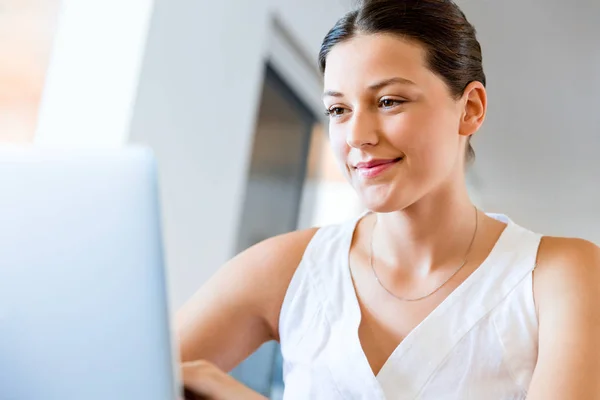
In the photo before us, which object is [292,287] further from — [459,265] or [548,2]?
[548,2]

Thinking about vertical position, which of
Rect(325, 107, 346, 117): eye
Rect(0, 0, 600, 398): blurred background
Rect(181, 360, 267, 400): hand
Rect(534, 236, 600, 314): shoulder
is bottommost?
Rect(181, 360, 267, 400): hand

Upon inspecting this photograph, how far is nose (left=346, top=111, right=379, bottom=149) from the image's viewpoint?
3.57ft

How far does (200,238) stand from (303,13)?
4.84 feet

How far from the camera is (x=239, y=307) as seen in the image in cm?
120

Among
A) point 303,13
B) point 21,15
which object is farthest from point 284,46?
point 21,15

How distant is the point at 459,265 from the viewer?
120 cm

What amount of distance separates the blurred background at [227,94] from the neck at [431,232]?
0.38 metres

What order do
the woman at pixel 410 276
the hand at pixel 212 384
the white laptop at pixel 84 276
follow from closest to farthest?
1. the white laptop at pixel 84 276
2. the hand at pixel 212 384
3. the woman at pixel 410 276

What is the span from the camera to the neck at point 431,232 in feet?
3.93

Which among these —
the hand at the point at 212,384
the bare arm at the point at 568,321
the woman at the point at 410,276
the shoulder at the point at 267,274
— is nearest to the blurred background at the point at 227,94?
the woman at the point at 410,276

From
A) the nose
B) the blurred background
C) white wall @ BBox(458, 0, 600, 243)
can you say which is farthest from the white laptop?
white wall @ BBox(458, 0, 600, 243)

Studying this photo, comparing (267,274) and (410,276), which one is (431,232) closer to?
(410,276)

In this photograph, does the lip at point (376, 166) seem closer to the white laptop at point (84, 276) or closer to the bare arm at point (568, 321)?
the bare arm at point (568, 321)

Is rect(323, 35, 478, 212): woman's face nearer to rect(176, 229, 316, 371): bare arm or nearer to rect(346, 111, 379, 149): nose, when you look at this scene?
rect(346, 111, 379, 149): nose
